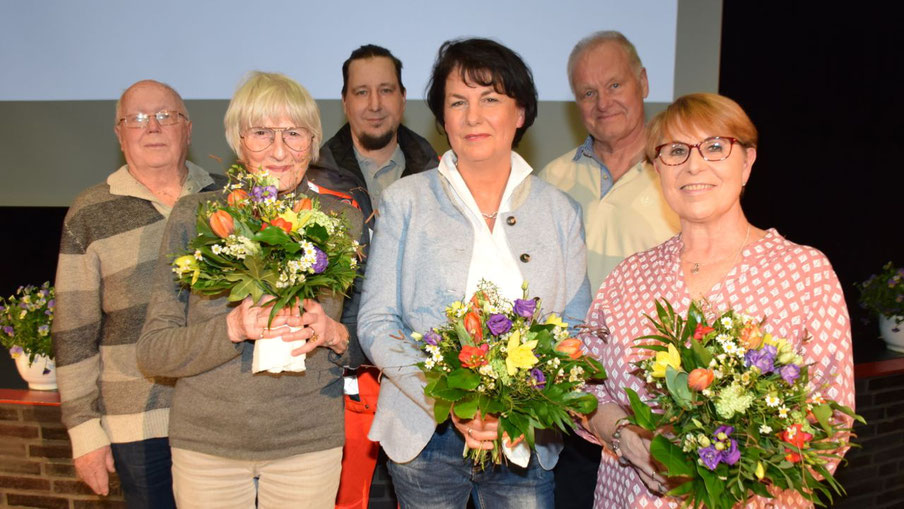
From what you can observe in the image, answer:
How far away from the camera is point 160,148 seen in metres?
2.40

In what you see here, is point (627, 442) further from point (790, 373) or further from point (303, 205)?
point (303, 205)

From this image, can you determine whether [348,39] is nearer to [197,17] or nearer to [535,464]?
[197,17]

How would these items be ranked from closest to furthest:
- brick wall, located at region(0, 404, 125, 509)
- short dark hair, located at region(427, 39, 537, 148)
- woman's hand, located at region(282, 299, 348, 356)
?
woman's hand, located at region(282, 299, 348, 356)
short dark hair, located at region(427, 39, 537, 148)
brick wall, located at region(0, 404, 125, 509)

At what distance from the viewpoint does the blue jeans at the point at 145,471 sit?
2266 millimetres

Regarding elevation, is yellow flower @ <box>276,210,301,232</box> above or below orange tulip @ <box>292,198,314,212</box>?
below

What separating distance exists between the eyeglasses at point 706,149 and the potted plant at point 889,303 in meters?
3.17

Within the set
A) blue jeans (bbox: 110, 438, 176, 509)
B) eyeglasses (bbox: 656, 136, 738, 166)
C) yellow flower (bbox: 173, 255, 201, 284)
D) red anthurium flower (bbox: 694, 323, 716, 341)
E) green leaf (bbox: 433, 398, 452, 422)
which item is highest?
eyeglasses (bbox: 656, 136, 738, 166)

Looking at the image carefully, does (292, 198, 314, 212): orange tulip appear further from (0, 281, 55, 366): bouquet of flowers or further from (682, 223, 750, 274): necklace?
(0, 281, 55, 366): bouquet of flowers

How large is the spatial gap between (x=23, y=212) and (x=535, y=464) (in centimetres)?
458

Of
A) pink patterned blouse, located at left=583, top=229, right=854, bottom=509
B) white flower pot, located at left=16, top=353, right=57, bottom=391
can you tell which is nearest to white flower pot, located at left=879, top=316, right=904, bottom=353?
pink patterned blouse, located at left=583, top=229, right=854, bottom=509

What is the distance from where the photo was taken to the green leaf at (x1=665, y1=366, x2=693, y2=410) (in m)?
1.55

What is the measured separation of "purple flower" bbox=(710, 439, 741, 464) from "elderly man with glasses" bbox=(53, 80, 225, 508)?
1754mm

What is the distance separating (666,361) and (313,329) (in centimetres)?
97

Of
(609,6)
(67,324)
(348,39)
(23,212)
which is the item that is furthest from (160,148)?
(23,212)
